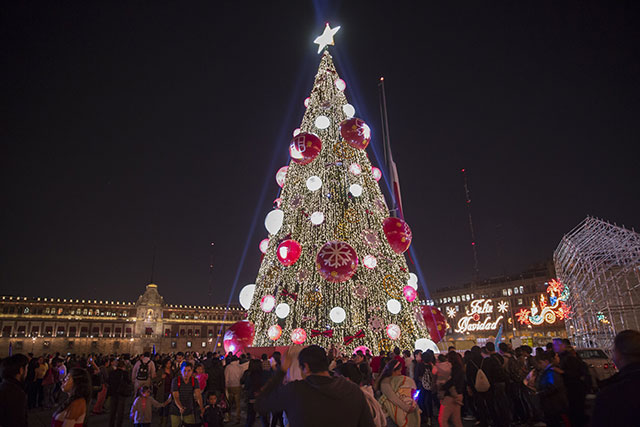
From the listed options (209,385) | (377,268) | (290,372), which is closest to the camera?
(290,372)

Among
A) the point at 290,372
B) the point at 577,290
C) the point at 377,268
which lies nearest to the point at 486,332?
the point at 577,290

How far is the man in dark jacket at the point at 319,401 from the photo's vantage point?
2340 millimetres

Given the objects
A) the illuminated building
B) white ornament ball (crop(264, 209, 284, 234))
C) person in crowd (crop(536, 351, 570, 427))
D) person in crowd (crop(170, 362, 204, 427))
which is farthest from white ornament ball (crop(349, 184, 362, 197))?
the illuminated building

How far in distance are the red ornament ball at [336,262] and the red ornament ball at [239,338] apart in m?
3.97

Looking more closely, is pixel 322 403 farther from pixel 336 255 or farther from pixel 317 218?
pixel 317 218

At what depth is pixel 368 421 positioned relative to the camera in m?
2.44

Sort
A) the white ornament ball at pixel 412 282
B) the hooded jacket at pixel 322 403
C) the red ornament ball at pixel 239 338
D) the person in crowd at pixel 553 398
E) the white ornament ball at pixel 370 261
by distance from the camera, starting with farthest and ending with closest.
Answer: the white ornament ball at pixel 412 282
the white ornament ball at pixel 370 261
the red ornament ball at pixel 239 338
the person in crowd at pixel 553 398
the hooded jacket at pixel 322 403

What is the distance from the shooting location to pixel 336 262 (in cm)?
1162

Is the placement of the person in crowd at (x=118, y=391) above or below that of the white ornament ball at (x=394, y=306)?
below

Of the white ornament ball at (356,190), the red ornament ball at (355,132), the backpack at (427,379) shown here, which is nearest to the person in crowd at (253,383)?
the backpack at (427,379)

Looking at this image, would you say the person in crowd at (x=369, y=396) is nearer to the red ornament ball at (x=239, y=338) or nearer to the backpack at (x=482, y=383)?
the backpack at (x=482, y=383)

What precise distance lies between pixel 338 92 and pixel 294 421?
15.9m

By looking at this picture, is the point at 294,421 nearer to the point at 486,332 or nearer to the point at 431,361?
the point at 431,361

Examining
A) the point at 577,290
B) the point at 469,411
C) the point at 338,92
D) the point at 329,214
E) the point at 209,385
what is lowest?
the point at 469,411
